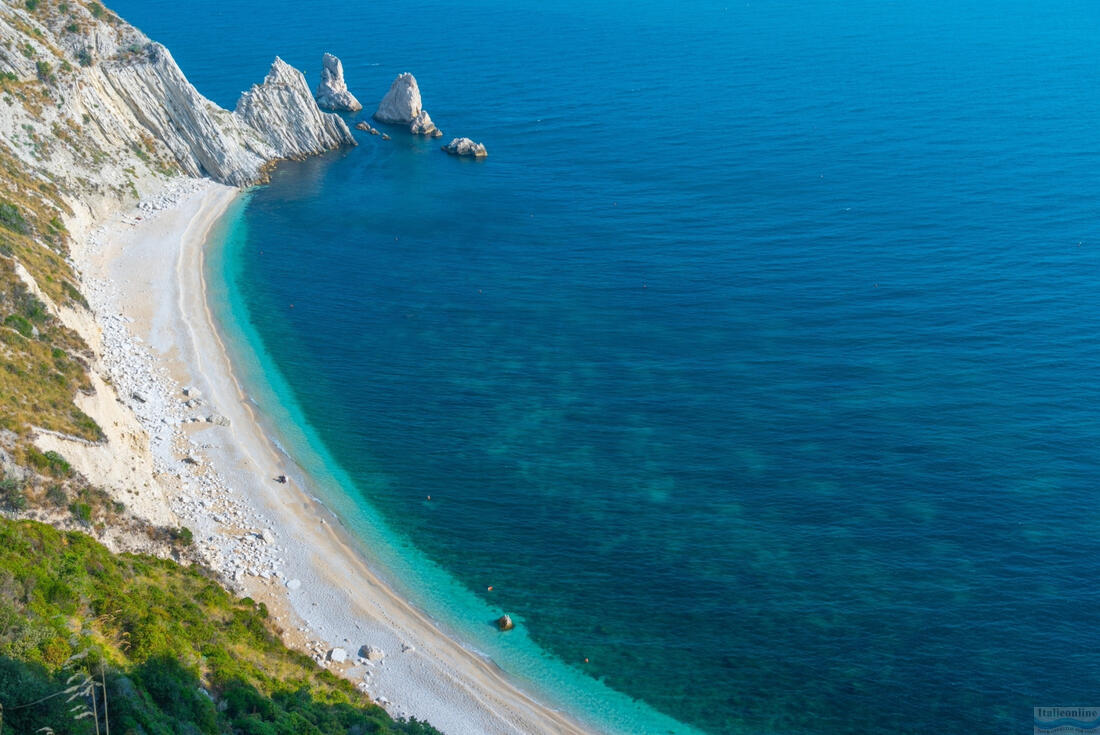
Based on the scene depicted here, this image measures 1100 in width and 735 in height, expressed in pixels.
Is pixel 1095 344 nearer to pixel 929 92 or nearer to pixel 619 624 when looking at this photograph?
pixel 619 624

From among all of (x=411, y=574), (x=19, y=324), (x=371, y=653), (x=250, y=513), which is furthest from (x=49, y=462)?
(x=411, y=574)

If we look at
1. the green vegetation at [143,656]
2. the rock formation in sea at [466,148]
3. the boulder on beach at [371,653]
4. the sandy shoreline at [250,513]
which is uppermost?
the rock formation in sea at [466,148]

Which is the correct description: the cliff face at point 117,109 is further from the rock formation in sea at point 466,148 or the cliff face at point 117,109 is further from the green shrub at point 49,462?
the green shrub at point 49,462

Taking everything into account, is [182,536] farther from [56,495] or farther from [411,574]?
[411,574]

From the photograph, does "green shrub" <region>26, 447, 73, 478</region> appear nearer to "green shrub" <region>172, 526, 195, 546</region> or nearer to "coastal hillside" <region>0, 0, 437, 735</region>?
"coastal hillside" <region>0, 0, 437, 735</region>

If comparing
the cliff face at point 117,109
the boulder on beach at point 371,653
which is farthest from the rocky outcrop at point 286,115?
the boulder on beach at point 371,653

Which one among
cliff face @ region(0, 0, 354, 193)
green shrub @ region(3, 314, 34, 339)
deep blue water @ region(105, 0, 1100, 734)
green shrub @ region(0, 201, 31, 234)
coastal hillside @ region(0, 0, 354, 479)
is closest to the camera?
deep blue water @ region(105, 0, 1100, 734)

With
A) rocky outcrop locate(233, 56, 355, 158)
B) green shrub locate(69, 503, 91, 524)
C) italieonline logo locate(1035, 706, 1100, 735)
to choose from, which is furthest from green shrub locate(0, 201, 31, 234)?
italieonline logo locate(1035, 706, 1100, 735)
